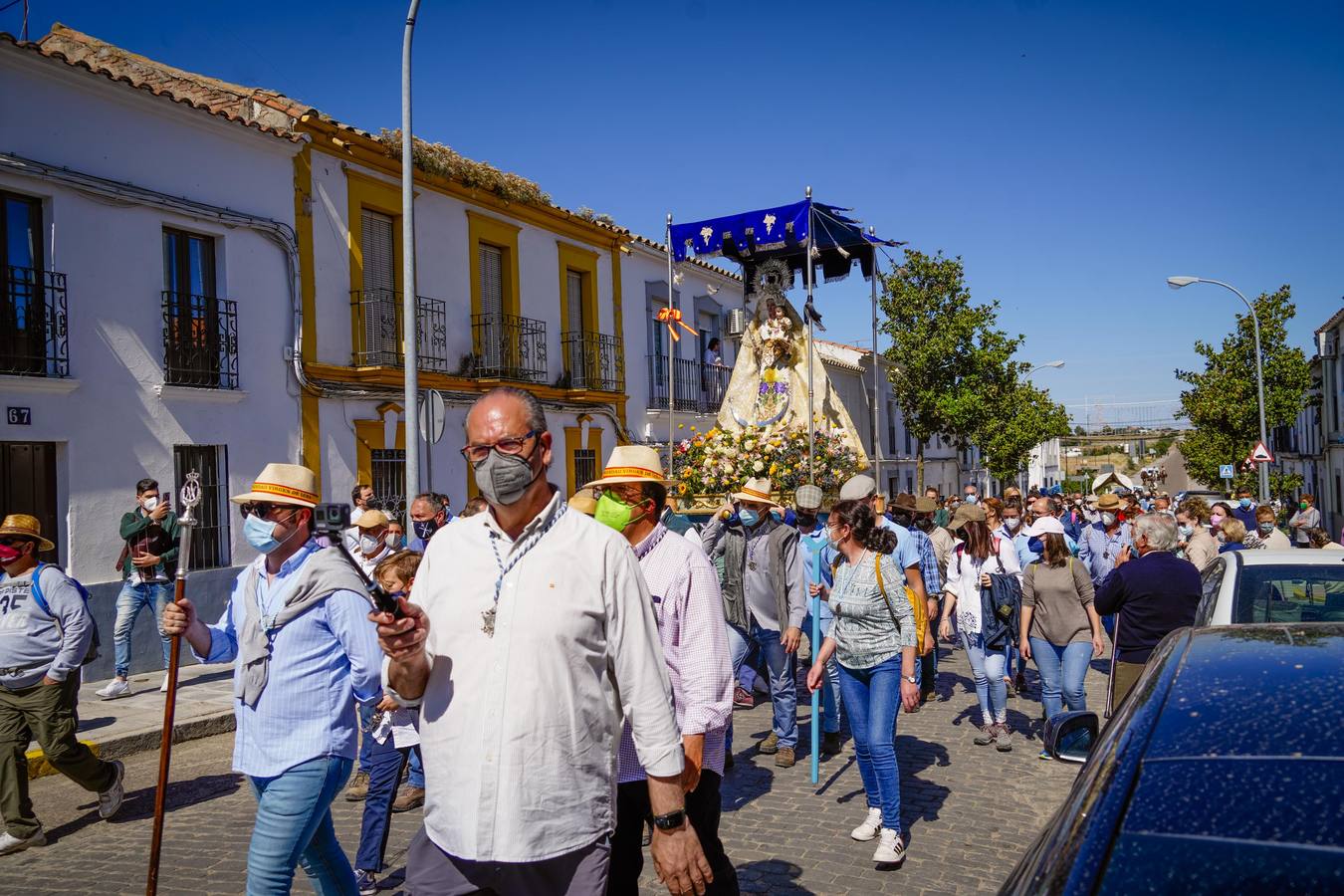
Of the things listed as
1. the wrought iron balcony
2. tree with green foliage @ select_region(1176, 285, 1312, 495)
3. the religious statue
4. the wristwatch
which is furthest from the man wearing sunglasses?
tree with green foliage @ select_region(1176, 285, 1312, 495)

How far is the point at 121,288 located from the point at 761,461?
8.04m

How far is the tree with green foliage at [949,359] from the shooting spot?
31.7 meters

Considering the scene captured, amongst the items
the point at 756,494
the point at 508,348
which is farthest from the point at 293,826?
the point at 508,348

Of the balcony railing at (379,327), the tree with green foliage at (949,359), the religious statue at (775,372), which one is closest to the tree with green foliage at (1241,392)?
→ the tree with green foliage at (949,359)

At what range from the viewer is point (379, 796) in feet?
16.6

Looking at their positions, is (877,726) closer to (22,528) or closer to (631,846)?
(631,846)

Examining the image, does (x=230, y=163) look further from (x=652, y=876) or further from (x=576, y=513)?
(x=576, y=513)

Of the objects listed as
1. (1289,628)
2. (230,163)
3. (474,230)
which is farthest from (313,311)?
(1289,628)

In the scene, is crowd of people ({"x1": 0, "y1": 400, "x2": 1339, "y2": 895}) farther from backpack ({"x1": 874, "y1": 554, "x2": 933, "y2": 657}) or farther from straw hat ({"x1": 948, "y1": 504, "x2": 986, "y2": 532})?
straw hat ({"x1": 948, "y1": 504, "x2": 986, "y2": 532})

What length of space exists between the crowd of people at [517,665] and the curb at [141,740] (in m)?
1.70

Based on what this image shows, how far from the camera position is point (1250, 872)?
61.3 inches

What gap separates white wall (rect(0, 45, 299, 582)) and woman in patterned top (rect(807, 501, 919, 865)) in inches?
359

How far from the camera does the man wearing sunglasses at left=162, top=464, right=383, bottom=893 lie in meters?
3.53

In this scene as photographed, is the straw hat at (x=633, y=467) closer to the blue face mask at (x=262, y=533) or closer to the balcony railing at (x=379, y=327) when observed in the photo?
the blue face mask at (x=262, y=533)
